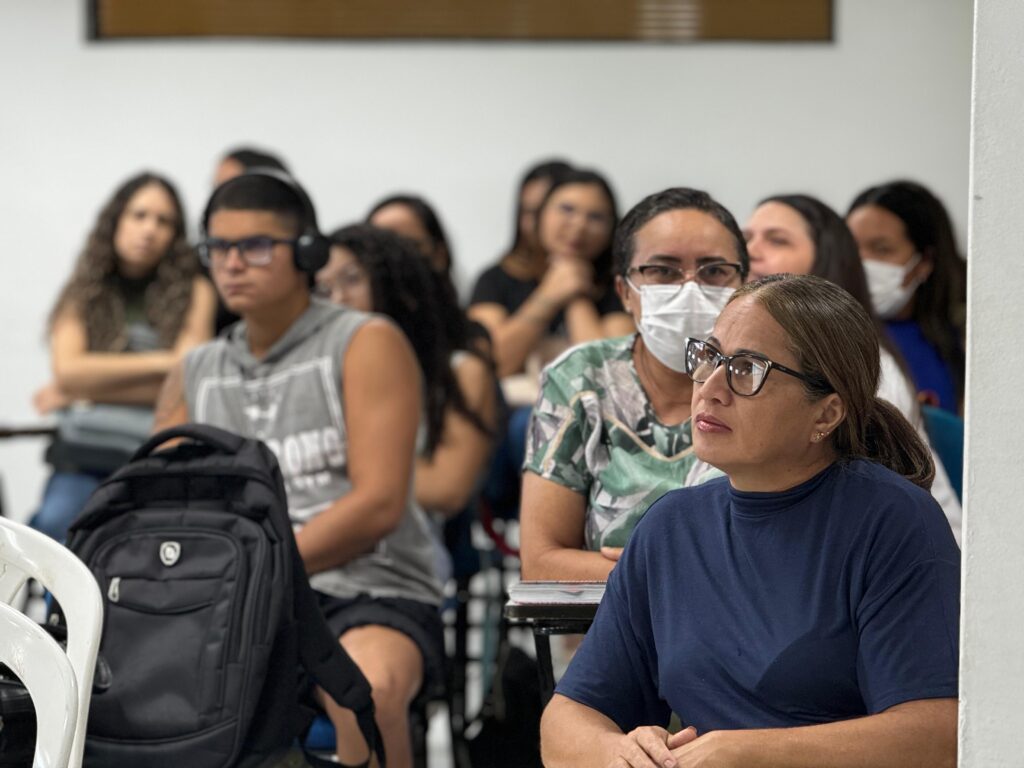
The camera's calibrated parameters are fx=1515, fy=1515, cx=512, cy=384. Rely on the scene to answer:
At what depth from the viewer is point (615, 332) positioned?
4.26 meters

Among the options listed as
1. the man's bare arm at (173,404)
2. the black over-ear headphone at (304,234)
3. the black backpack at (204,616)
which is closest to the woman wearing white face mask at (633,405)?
the black backpack at (204,616)

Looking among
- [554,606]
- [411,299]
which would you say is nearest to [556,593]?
[554,606]

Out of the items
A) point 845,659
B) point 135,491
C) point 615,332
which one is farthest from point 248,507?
point 615,332

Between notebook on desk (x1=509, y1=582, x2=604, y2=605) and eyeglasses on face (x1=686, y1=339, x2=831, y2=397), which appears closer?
eyeglasses on face (x1=686, y1=339, x2=831, y2=397)

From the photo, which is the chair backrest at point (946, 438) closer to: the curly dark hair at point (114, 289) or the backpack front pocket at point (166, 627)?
the backpack front pocket at point (166, 627)

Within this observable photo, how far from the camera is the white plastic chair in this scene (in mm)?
1942

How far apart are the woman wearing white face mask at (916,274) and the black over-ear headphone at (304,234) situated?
1428 millimetres

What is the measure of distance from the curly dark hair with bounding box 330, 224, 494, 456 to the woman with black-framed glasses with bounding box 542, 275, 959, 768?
1.87 metres

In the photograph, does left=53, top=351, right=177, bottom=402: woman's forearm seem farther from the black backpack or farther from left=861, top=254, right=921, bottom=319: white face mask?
left=861, top=254, right=921, bottom=319: white face mask

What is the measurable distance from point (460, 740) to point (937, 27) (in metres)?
3.18

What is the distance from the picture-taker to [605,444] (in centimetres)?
248

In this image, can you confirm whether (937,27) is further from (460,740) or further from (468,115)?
(460,740)

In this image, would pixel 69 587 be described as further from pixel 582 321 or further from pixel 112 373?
pixel 582 321

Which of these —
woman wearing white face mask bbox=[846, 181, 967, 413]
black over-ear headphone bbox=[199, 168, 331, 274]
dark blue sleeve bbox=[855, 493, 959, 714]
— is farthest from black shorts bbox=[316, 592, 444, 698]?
woman wearing white face mask bbox=[846, 181, 967, 413]
